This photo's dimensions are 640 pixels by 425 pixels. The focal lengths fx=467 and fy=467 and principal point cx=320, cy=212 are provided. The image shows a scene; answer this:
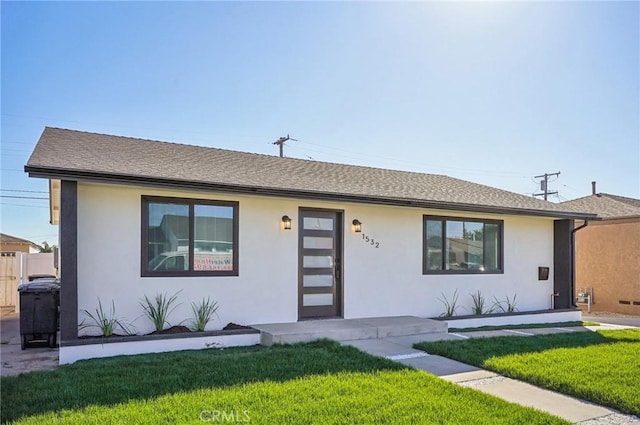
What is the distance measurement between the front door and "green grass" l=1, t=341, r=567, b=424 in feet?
8.81

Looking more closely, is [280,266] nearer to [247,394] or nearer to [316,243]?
[316,243]

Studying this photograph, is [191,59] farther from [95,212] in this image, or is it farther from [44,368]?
[44,368]

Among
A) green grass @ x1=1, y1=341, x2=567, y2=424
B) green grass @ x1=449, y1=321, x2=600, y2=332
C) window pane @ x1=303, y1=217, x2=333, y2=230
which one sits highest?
window pane @ x1=303, y1=217, x2=333, y2=230

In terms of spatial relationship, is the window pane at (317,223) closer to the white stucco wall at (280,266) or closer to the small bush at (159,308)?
the white stucco wall at (280,266)

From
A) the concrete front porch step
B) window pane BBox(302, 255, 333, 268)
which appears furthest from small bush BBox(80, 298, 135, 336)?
window pane BBox(302, 255, 333, 268)

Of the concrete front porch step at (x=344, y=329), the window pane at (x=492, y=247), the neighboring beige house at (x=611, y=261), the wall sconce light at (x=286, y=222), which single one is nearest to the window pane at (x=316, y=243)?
the wall sconce light at (x=286, y=222)

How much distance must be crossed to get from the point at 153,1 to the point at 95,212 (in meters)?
4.86

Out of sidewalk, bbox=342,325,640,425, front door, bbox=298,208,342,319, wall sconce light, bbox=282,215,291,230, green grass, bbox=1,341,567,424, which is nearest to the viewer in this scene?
green grass, bbox=1,341,567,424

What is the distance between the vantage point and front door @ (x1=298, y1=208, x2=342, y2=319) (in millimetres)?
8734

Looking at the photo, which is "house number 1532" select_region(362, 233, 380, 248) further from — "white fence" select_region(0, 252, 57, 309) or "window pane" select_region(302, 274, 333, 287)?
"white fence" select_region(0, 252, 57, 309)

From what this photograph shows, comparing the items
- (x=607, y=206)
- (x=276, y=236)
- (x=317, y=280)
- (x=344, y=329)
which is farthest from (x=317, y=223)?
(x=607, y=206)

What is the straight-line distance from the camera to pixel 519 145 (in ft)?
57.5

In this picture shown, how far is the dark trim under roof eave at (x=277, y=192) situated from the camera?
621 cm

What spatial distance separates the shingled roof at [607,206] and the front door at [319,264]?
10000 millimetres
